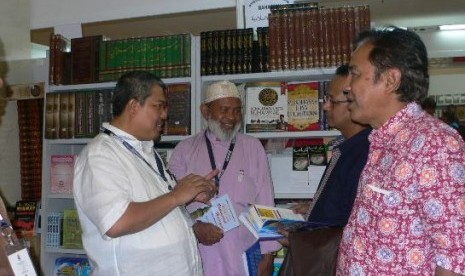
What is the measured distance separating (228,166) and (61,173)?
1455 millimetres

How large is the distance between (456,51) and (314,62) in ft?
17.3

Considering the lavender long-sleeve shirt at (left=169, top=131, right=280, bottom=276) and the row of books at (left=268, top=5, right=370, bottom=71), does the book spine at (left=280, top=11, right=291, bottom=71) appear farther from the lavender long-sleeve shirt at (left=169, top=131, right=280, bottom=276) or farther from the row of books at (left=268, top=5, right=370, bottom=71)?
the lavender long-sleeve shirt at (left=169, top=131, right=280, bottom=276)

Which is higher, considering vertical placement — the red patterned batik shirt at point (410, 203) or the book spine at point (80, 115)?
the book spine at point (80, 115)

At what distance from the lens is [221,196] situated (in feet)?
9.28

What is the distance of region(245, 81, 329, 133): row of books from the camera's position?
10.8ft

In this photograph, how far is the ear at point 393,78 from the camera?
1524mm

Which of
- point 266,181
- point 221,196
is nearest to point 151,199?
point 221,196

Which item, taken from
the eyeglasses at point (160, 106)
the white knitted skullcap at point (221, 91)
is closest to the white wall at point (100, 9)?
the white knitted skullcap at point (221, 91)

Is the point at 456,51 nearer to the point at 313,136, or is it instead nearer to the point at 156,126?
the point at 313,136

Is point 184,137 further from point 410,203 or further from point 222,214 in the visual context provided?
point 410,203

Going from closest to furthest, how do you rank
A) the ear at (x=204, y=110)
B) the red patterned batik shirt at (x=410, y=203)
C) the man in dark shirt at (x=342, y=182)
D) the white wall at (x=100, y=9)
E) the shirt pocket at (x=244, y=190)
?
the red patterned batik shirt at (x=410, y=203)
the man in dark shirt at (x=342, y=182)
the shirt pocket at (x=244, y=190)
the ear at (x=204, y=110)
the white wall at (x=100, y=9)

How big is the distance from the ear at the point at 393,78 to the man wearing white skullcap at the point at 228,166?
4.93ft

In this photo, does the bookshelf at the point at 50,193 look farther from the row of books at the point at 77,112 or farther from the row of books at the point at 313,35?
the row of books at the point at 313,35

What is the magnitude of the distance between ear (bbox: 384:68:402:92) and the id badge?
118 cm
